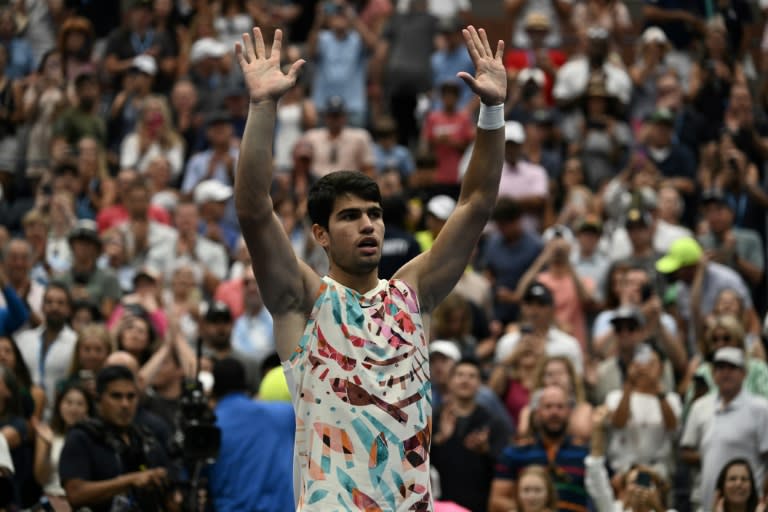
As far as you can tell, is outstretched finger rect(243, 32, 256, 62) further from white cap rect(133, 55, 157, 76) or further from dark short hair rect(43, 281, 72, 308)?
white cap rect(133, 55, 157, 76)

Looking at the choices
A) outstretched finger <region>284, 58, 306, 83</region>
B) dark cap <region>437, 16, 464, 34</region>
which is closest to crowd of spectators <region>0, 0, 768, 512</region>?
dark cap <region>437, 16, 464, 34</region>

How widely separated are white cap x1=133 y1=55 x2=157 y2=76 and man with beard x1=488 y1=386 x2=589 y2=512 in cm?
851

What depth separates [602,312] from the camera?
1359 cm

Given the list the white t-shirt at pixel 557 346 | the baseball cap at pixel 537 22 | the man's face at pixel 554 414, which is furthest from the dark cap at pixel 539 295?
the baseball cap at pixel 537 22

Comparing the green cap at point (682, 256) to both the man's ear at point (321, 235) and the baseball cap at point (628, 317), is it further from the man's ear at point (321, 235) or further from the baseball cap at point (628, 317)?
the man's ear at point (321, 235)

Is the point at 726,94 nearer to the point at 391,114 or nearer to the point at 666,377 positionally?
the point at 391,114

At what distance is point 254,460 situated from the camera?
962cm

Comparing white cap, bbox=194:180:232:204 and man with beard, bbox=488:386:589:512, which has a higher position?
white cap, bbox=194:180:232:204

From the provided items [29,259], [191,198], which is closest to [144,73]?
[191,198]

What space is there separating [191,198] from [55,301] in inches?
135

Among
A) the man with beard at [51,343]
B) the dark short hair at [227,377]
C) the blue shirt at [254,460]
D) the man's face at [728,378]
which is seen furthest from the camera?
the man with beard at [51,343]

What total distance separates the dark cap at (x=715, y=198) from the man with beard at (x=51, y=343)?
214 inches

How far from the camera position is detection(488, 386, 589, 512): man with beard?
10391 millimetres

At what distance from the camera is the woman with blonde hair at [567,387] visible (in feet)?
36.8
